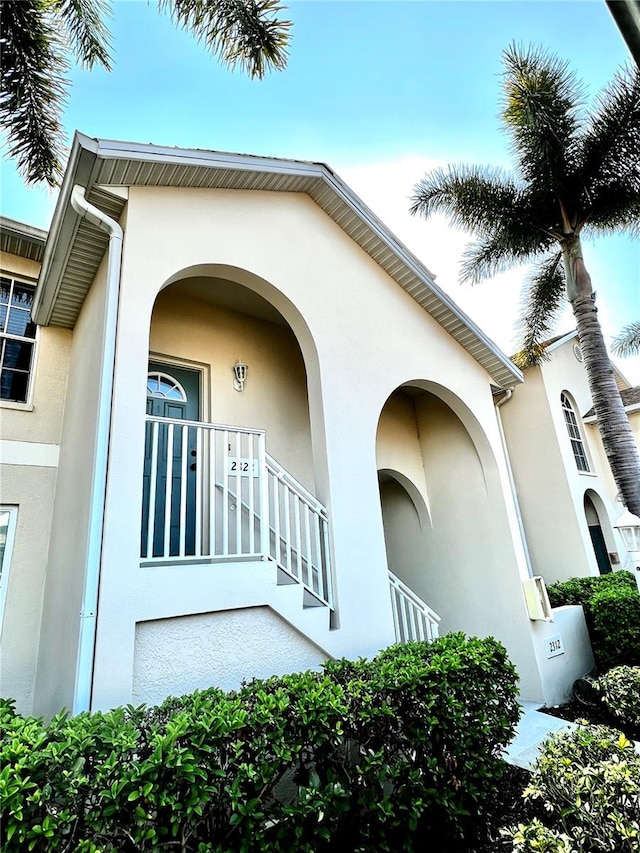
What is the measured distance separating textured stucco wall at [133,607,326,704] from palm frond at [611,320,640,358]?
1619 cm

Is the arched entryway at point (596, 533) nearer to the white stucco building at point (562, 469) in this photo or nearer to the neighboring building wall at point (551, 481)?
the white stucco building at point (562, 469)

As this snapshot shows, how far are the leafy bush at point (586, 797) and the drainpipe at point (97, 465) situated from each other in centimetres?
313

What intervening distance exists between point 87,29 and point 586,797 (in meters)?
10.4

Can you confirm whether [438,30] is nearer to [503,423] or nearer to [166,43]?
[166,43]

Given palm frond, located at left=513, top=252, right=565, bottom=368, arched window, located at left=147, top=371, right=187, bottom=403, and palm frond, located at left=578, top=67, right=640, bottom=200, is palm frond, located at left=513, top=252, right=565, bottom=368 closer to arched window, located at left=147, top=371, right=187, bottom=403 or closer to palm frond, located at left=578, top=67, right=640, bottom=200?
palm frond, located at left=578, top=67, right=640, bottom=200

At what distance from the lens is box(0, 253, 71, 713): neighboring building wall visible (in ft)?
16.8

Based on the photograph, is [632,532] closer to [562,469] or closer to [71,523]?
[562,469]

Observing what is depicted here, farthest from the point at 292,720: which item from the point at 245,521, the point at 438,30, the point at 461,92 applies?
the point at 461,92

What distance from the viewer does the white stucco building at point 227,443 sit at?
3.93m

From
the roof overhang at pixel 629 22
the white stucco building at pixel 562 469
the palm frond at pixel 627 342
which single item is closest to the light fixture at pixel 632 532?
the white stucco building at pixel 562 469

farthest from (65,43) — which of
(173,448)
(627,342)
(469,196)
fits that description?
(627,342)

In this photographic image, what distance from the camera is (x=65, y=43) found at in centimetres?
645

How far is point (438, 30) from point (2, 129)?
623cm

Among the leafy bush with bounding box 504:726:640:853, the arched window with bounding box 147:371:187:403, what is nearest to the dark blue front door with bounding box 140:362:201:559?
the arched window with bounding box 147:371:187:403
